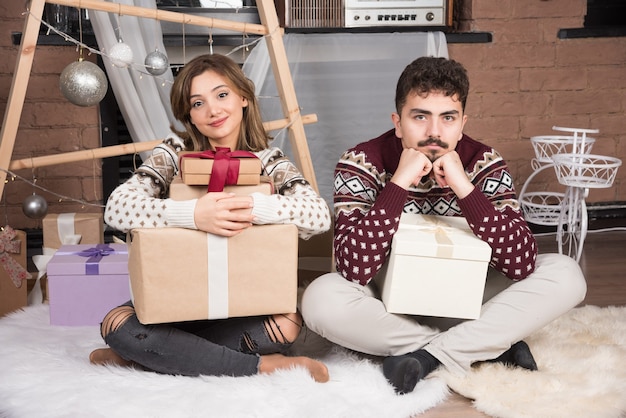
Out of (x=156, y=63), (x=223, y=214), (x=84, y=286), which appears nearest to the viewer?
(x=223, y=214)

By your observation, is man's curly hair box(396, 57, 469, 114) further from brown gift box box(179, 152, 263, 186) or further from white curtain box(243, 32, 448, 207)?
white curtain box(243, 32, 448, 207)

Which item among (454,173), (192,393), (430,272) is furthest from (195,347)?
(454,173)

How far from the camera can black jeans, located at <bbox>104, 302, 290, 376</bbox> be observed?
1.48m

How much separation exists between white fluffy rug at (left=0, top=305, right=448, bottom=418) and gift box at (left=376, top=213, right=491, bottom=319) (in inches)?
6.1

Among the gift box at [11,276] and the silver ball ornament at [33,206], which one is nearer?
the gift box at [11,276]

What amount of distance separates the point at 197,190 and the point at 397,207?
0.40m

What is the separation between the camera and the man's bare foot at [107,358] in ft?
5.16

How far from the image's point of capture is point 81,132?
2639mm

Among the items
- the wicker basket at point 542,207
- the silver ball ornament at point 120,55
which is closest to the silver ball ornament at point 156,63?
the silver ball ornament at point 120,55

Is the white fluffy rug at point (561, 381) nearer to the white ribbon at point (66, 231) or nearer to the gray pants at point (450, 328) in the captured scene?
the gray pants at point (450, 328)

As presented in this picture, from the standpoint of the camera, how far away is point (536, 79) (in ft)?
9.73

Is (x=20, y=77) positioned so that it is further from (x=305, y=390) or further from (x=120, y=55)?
(x=305, y=390)

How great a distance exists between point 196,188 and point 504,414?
0.73 meters

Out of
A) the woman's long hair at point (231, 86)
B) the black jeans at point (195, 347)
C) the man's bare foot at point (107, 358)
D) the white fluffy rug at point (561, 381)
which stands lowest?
the white fluffy rug at point (561, 381)
